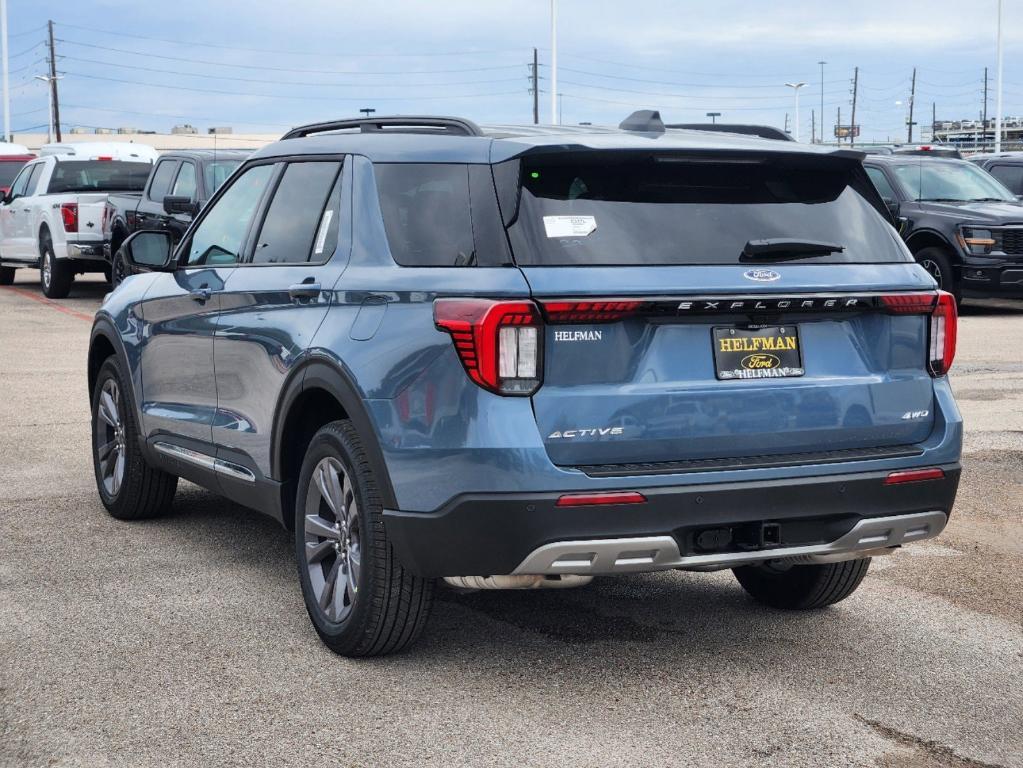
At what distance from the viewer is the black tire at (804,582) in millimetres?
5648

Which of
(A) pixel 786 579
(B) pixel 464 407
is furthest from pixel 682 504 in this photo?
(A) pixel 786 579

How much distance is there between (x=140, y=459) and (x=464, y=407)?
3.24 metres

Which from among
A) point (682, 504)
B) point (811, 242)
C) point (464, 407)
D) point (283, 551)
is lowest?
point (283, 551)

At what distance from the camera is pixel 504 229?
15.0ft

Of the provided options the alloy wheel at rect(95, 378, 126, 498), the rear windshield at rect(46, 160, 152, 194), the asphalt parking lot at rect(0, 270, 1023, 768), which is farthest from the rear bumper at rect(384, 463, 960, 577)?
the rear windshield at rect(46, 160, 152, 194)

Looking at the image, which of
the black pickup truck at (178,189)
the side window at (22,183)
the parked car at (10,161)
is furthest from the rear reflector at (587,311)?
the parked car at (10,161)

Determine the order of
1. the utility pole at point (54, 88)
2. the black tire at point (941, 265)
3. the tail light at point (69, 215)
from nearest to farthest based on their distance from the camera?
the black tire at point (941, 265), the tail light at point (69, 215), the utility pole at point (54, 88)

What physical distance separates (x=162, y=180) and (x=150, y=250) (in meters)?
11.9

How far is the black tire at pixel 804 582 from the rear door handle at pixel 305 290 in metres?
1.92

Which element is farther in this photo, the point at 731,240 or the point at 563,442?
the point at 731,240

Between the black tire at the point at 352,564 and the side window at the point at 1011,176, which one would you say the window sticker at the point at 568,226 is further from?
the side window at the point at 1011,176

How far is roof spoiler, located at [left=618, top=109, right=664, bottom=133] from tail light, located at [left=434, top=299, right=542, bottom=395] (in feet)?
3.91

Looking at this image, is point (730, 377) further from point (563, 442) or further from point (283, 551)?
point (283, 551)

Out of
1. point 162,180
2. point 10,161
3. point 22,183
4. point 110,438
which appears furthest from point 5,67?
point 110,438
